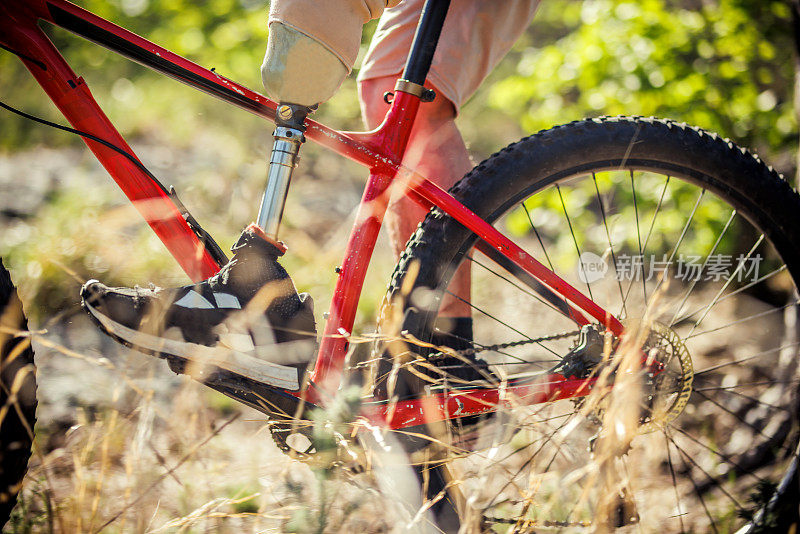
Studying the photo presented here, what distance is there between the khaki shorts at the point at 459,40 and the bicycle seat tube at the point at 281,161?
1.41 feet

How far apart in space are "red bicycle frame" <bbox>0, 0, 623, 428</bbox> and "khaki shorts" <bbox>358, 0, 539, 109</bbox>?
241 millimetres

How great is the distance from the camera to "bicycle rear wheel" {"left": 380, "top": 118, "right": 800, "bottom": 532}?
1.31 metres

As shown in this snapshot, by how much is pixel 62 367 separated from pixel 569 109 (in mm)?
2609

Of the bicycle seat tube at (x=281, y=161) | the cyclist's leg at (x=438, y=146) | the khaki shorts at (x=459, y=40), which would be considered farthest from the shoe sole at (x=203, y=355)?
the khaki shorts at (x=459, y=40)

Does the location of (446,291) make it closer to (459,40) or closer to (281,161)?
(281,161)

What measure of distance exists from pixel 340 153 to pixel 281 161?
0.17 m

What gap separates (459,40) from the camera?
4.85 ft

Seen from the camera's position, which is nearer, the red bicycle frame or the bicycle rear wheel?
the red bicycle frame

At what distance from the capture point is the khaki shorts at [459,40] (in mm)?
1467

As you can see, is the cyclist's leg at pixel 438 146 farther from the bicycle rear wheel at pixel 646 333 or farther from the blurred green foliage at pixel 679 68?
the blurred green foliage at pixel 679 68

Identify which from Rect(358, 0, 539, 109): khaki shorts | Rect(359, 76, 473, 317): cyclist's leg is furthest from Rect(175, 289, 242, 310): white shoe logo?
Rect(358, 0, 539, 109): khaki shorts

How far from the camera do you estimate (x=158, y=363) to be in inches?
97.1

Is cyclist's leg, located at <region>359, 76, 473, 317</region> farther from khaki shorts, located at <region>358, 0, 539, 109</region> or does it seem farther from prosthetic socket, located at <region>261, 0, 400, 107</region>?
prosthetic socket, located at <region>261, 0, 400, 107</region>

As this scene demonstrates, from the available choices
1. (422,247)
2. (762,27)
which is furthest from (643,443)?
(762,27)
